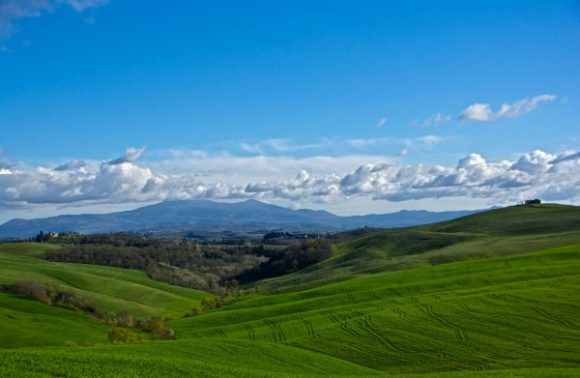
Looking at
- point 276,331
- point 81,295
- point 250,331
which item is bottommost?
point 250,331

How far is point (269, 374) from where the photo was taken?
32.8 meters

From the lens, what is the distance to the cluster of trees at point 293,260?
7017 inches

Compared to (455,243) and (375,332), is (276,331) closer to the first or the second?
(375,332)

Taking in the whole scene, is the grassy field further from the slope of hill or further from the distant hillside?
the distant hillside

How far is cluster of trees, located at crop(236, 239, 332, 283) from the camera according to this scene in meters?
178

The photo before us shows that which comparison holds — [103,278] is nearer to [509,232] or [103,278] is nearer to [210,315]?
[210,315]

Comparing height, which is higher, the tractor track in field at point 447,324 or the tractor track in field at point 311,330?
the tractor track in field at point 447,324

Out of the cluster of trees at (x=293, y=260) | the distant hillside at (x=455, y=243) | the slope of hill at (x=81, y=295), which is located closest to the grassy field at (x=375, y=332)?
the slope of hill at (x=81, y=295)

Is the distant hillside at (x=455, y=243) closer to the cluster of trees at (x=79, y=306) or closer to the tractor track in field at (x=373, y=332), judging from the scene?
the cluster of trees at (x=79, y=306)

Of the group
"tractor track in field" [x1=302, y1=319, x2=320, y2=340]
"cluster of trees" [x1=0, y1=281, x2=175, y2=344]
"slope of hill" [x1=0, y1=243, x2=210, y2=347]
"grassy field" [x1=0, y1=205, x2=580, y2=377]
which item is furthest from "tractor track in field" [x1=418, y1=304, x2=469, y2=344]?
"slope of hill" [x1=0, y1=243, x2=210, y2=347]

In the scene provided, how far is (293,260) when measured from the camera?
599 ft

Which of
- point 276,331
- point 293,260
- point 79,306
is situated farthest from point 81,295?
point 293,260

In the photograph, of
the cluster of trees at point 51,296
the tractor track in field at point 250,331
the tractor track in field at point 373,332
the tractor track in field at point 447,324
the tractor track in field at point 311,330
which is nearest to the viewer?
the tractor track in field at point 373,332

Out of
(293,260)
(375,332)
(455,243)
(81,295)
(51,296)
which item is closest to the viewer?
(375,332)
